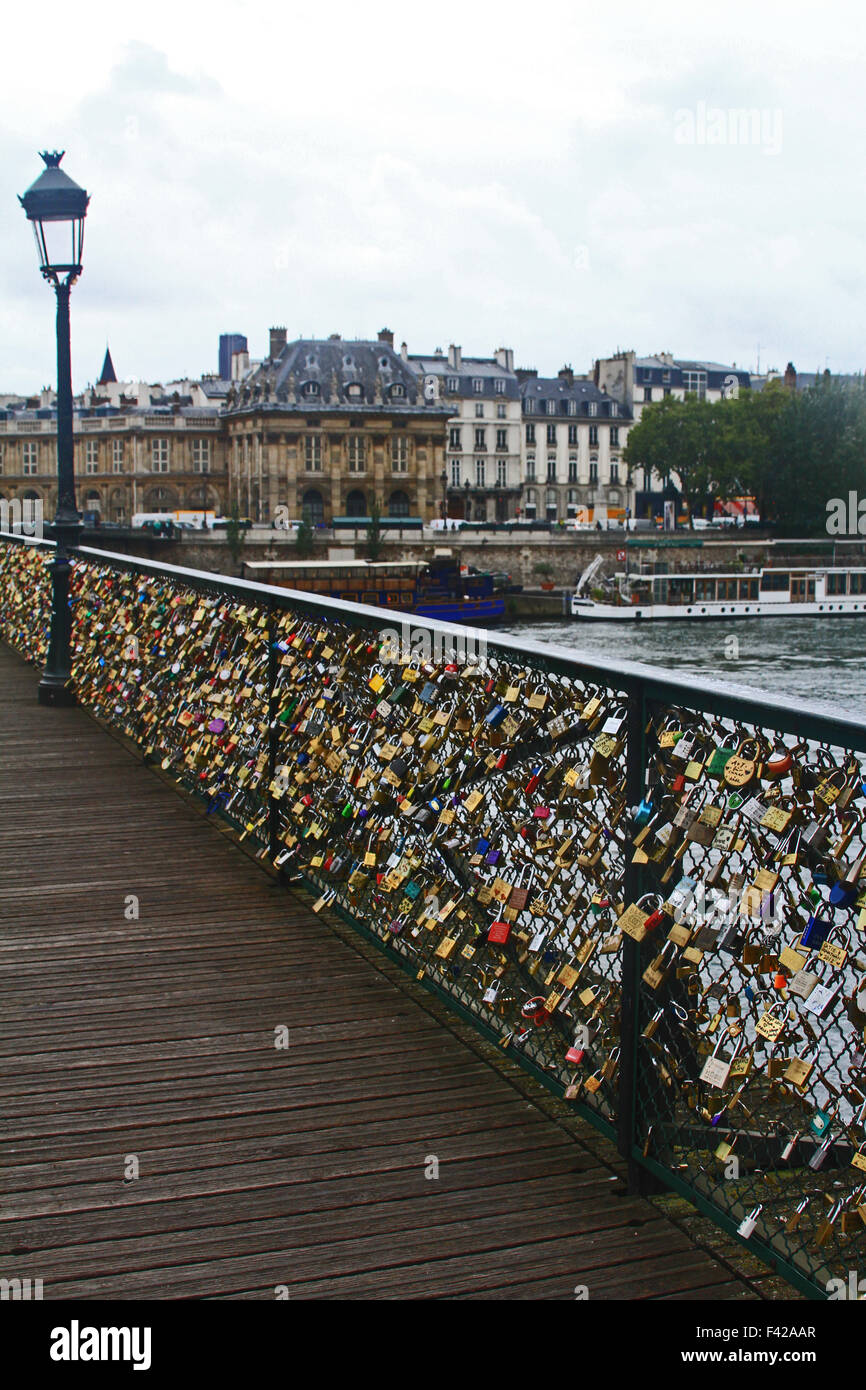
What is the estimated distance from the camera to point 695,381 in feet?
372

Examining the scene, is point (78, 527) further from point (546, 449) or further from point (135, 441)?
point (546, 449)

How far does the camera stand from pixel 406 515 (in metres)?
98.2

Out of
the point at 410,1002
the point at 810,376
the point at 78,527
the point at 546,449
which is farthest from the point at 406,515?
the point at 410,1002

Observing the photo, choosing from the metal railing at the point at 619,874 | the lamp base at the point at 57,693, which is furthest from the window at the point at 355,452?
the metal railing at the point at 619,874

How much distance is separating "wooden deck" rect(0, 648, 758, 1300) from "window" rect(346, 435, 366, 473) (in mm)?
90633

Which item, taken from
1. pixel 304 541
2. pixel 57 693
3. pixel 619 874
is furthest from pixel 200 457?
pixel 619 874

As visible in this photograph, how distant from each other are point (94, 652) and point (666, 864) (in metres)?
8.04

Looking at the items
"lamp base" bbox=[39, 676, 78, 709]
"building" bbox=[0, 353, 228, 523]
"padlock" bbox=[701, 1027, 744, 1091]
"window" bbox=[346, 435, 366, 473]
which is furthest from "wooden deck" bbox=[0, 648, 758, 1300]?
"building" bbox=[0, 353, 228, 523]

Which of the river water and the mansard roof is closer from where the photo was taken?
the river water

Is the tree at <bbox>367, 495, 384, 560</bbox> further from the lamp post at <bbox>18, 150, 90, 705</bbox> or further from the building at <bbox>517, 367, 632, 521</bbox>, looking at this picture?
the lamp post at <bbox>18, 150, 90, 705</bbox>

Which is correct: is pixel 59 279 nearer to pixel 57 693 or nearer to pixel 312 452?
pixel 57 693

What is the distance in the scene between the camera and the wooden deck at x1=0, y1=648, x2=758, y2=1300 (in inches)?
117

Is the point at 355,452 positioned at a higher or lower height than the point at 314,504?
higher

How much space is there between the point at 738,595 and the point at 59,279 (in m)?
64.7
